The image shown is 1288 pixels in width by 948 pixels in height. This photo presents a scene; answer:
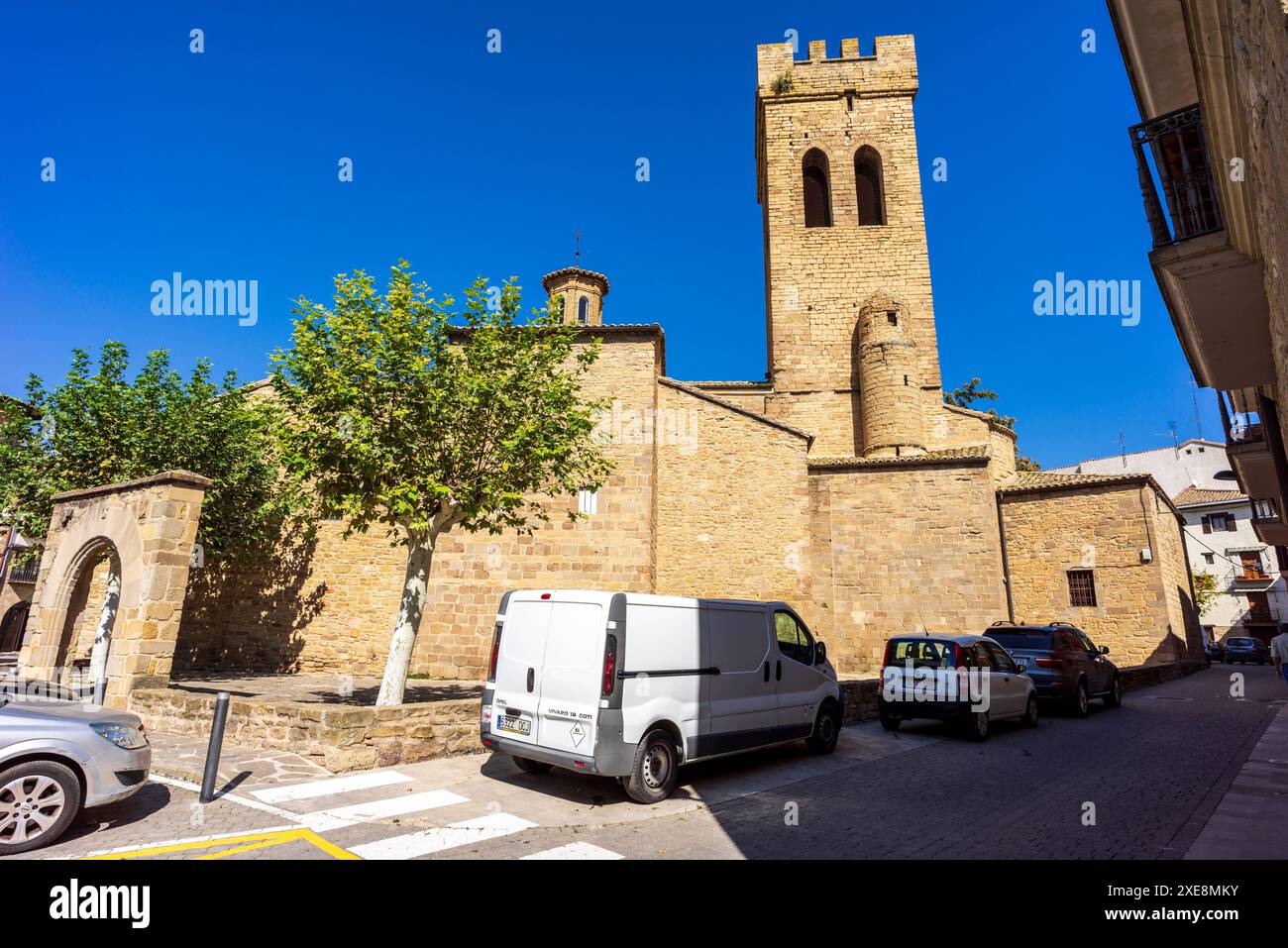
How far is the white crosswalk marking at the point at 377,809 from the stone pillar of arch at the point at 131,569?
576 centimetres

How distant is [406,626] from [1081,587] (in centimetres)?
2071

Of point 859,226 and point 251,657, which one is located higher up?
point 859,226

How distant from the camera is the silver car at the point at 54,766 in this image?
14.6 feet

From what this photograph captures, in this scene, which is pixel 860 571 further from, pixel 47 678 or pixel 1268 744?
pixel 47 678

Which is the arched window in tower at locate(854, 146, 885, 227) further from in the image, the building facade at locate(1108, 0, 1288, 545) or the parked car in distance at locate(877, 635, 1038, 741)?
the parked car in distance at locate(877, 635, 1038, 741)

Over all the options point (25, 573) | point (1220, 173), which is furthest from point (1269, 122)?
point (25, 573)

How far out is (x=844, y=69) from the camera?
93.6ft

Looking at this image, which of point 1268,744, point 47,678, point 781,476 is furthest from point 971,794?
point 47,678

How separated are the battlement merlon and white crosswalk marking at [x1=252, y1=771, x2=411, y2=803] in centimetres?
3106

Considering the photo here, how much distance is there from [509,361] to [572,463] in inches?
79.5

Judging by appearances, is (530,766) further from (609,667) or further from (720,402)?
(720,402)

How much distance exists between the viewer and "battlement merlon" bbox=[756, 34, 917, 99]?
2806 cm

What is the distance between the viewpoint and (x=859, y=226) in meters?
26.7
